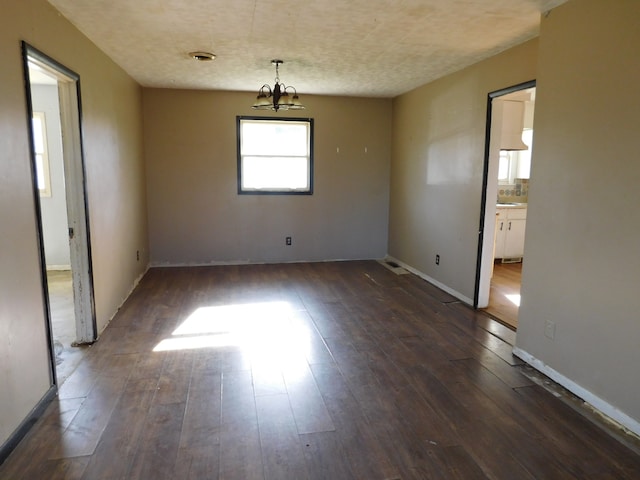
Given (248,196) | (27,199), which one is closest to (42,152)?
(248,196)

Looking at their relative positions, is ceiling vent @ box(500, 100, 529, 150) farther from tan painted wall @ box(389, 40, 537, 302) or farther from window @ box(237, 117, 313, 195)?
window @ box(237, 117, 313, 195)

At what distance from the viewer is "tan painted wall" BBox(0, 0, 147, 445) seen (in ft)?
6.74

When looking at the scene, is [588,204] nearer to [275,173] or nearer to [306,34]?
[306,34]

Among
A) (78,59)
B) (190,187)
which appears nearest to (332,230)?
(190,187)

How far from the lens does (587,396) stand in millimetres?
2518

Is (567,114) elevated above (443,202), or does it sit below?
above

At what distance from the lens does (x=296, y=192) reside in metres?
6.10

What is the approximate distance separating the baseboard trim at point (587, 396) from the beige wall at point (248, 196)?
11.7ft

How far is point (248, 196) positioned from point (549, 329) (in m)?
4.25

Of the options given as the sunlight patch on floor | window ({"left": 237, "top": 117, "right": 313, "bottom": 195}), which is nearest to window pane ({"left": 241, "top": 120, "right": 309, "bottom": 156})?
window ({"left": 237, "top": 117, "right": 313, "bottom": 195})

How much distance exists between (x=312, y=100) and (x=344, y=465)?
16.4ft

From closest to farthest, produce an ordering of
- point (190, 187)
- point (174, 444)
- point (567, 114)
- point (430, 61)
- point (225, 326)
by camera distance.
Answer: point (174, 444)
point (567, 114)
point (225, 326)
point (430, 61)
point (190, 187)

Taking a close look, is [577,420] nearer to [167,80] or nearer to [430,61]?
[430,61]

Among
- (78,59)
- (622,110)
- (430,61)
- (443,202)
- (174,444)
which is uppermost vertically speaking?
(430,61)
